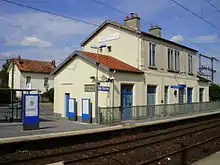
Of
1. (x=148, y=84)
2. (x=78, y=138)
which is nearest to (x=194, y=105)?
(x=148, y=84)

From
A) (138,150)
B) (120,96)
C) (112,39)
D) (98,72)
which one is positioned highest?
(112,39)

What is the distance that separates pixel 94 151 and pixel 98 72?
9.80m

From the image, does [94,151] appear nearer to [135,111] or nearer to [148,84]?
[135,111]

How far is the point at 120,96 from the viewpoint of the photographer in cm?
2067

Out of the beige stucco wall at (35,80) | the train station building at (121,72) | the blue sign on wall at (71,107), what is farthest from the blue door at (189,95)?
the beige stucco wall at (35,80)

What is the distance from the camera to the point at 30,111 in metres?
15.6

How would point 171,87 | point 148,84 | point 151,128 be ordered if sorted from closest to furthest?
point 151,128
point 148,84
point 171,87

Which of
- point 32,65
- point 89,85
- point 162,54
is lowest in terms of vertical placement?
point 89,85

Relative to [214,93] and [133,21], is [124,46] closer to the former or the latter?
[133,21]

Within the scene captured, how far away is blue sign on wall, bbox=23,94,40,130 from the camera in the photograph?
1540cm

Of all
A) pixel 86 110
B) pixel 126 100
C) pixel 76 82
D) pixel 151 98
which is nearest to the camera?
pixel 86 110

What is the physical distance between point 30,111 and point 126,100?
8150 mm

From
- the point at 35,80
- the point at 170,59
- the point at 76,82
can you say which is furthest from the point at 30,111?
the point at 35,80

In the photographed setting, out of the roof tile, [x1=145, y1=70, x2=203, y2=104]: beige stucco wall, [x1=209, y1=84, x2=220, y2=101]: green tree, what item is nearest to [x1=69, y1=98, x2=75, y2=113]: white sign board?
[x1=145, y1=70, x2=203, y2=104]: beige stucco wall
